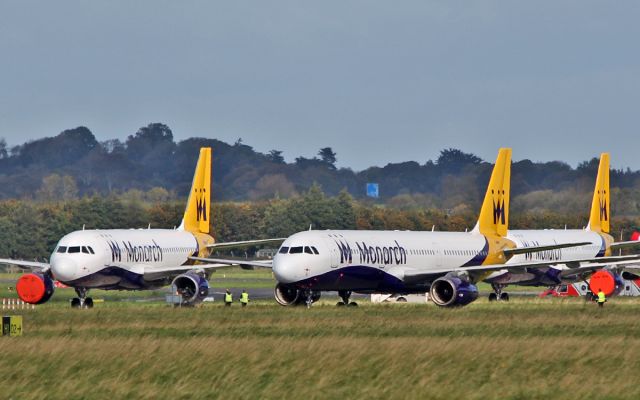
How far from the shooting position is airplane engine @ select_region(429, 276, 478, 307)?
231 ft

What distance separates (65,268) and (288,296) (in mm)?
11331

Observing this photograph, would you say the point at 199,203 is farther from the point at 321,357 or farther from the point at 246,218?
the point at 246,218

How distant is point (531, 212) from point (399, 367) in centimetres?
10904

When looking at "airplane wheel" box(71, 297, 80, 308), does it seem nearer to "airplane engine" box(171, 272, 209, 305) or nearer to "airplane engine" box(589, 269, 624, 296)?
"airplane engine" box(171, 272, 209, 305)

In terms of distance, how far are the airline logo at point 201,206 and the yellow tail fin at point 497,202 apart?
1677cm

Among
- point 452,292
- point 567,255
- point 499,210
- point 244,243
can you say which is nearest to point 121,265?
point 244,243

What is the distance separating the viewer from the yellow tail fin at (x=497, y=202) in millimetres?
84438

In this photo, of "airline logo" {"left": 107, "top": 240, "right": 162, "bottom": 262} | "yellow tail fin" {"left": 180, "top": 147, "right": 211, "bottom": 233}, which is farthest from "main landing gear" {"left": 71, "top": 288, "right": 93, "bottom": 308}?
"yellow tail fin" {"left": 180, "top": 147, "right": 211, "bottom": 233}

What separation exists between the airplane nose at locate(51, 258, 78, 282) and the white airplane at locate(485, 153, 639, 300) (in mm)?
24606

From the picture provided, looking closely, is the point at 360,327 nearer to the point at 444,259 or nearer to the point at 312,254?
the point at 312,254

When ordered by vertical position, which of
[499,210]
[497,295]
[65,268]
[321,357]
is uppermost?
[499,210]

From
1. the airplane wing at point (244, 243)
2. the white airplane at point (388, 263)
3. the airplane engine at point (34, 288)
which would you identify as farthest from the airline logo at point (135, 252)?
the white airplane at point (388, 263)

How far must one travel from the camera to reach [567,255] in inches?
3935

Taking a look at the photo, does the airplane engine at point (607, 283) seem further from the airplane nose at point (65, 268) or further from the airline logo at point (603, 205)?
the airplane nose at point (65, 268)
